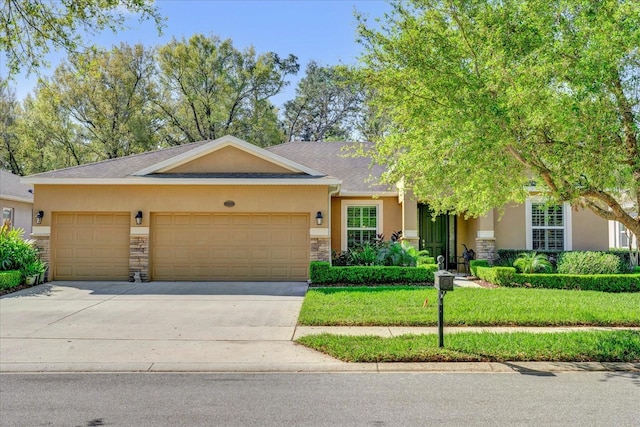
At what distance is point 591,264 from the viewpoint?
43.7ft

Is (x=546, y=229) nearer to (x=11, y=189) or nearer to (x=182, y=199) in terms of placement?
(x=182, y=199)

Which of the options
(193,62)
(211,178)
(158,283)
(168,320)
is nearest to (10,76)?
(168,320)

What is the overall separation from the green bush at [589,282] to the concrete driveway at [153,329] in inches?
259

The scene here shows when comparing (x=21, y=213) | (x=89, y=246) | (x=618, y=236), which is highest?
(x=21, y=213)

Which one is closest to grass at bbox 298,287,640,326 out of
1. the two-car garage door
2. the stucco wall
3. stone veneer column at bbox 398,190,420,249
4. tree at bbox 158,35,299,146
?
Answer: the two-car garage door

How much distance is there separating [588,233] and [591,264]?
10.3 feet

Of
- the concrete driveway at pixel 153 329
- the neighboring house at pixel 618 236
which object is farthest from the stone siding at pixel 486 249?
the neighboring house at pixel 618 236

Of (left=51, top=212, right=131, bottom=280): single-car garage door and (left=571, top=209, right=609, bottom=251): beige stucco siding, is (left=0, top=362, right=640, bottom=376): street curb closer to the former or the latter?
(left=51, top=212, right=131, bottom=280): single-car garage door

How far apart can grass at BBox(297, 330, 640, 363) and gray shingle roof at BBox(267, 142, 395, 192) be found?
367 inches

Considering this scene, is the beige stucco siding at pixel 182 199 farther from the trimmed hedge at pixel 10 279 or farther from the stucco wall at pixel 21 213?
the stucco wall at pixel 21 213

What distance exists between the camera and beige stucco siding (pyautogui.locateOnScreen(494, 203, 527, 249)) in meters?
16.1

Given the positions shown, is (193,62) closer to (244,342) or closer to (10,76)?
(10,76)

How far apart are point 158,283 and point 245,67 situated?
22059 mm

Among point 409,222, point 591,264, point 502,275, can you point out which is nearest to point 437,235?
point 409,222
